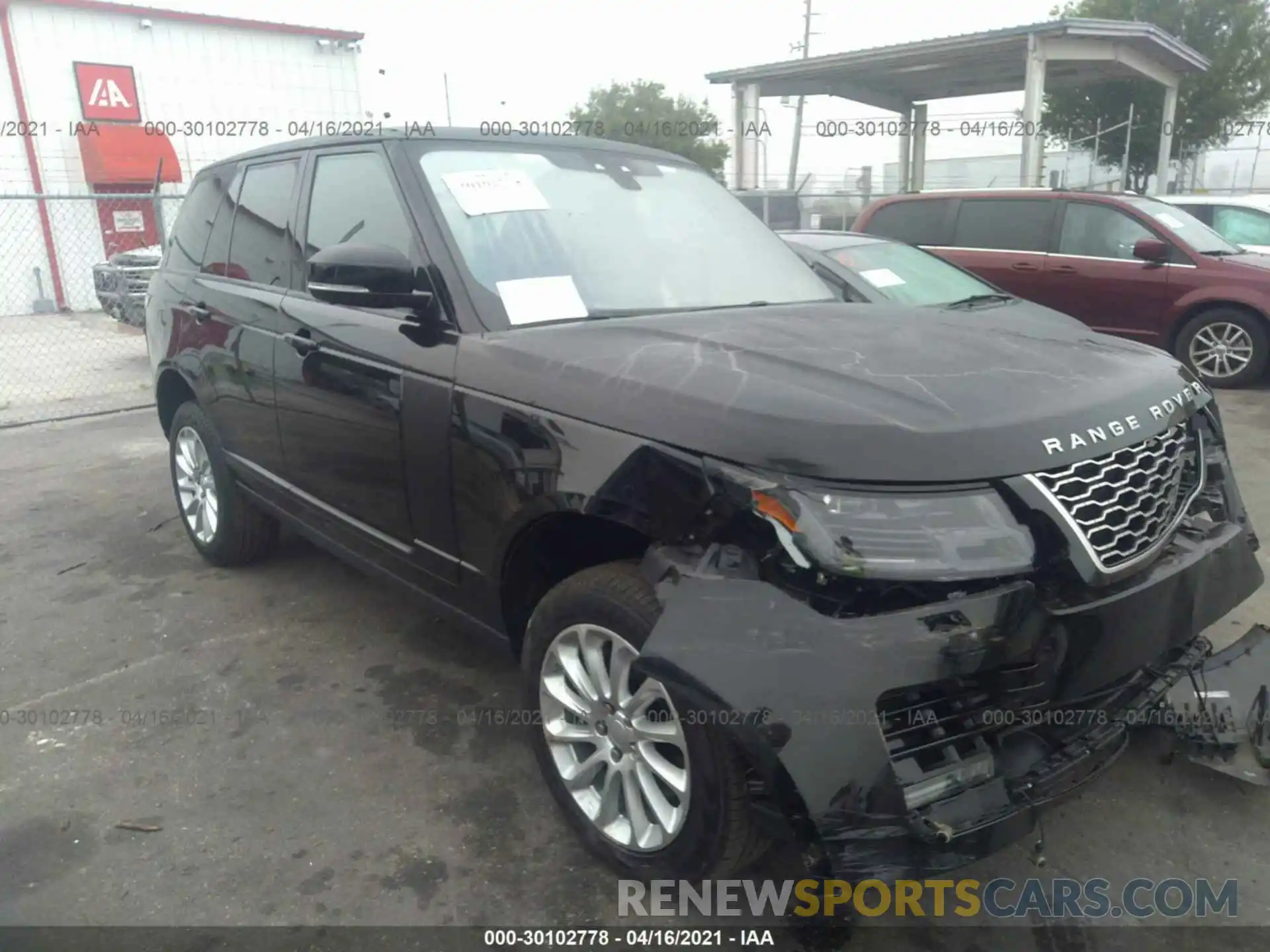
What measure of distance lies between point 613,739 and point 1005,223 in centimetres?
799

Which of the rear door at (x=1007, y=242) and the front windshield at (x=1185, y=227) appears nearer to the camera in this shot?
the front windshield at (x=1185, y=227)

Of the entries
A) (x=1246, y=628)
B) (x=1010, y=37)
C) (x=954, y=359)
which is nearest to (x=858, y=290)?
(x=1246, y=628)

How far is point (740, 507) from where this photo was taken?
193 cm

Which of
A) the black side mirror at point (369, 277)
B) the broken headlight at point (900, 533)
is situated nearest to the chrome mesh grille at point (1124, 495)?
the broken headlight at point (900, 533)

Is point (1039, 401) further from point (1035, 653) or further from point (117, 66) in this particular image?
point (117, 66)

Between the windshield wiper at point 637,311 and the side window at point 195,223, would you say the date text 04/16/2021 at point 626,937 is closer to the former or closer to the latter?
the windshield wiper at point 637,311

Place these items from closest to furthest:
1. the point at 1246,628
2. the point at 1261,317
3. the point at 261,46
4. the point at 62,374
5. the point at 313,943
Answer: the point at 313,943
the point at 1246,628
the point at 1261,317
the point at 62,374
the point at 261,46

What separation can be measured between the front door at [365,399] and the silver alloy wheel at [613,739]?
58 centimetres

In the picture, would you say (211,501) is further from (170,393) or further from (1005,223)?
(1005,223)

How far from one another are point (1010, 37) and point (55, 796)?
612 inches

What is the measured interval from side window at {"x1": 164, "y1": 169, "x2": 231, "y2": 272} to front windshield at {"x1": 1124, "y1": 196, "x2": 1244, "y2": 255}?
24.7ft

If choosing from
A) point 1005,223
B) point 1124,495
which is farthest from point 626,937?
point 1005,223

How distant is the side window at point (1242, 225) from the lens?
1020cm

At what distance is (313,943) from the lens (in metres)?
2.23
